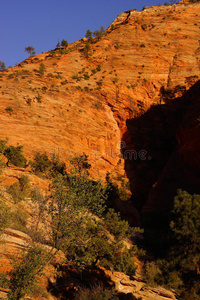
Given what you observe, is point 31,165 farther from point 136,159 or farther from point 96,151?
point 136,159

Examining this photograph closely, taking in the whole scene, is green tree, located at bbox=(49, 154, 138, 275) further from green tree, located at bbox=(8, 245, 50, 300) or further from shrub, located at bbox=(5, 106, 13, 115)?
shrub, located at bbox=(5, 106, 13, 115)

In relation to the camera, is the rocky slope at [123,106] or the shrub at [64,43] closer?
the rocky slope at [123,106]

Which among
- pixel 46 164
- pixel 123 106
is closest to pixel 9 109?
pixel 46 164

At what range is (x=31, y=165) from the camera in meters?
23.4

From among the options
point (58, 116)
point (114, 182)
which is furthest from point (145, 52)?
point (114, 182)

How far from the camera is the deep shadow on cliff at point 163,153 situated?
2773 centimetres

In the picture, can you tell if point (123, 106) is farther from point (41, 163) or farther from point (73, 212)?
point (73, 212)

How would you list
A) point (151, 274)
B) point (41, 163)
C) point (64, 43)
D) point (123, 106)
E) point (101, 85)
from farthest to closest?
point (64, 43) < point (101, 85) < point (123, 106) < point (41, 163) < point (151, 274)

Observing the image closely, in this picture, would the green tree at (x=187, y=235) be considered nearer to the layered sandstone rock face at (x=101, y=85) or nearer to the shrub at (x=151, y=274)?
the shrub at (x=151, y=274)

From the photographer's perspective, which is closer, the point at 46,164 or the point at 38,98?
the point at 46,164

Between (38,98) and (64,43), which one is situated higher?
(64,43)

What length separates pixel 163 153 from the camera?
3694cm

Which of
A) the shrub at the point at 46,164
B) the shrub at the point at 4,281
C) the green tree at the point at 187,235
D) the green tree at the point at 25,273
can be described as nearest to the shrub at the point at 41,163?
the shrub at the point at 46,164

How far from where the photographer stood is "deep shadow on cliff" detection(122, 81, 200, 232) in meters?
27.7
